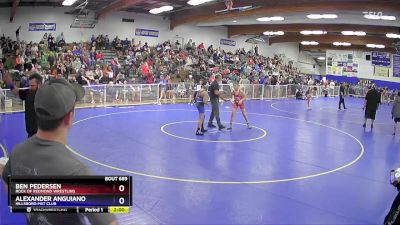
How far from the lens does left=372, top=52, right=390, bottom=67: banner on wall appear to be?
127 feet

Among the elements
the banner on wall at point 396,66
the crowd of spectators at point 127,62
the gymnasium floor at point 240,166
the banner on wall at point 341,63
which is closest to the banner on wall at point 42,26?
the crowd of spectators at point 127,62

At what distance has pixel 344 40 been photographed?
36625mm

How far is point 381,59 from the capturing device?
39438mm

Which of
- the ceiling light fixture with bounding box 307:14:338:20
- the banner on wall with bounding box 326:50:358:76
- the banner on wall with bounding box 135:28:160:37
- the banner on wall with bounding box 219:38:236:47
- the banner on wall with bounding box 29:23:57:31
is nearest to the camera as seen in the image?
the ceiling light fixture with bounding box 307:14:338:20

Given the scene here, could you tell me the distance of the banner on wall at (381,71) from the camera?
Answer: 39234mm

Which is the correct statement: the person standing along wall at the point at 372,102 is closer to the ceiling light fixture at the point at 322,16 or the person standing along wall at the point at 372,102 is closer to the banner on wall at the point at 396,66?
the ceiling light fixture at the point at 322,16

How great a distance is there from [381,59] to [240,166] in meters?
36.3

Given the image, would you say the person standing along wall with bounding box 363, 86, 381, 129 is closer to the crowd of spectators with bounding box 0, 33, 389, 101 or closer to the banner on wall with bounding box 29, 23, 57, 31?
the crowd of spectators with bounding box 0, 33, 389, 101

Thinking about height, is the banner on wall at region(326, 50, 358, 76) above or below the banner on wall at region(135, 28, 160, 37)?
below

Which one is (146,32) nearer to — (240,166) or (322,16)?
(322,16)

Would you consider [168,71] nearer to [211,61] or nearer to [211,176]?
[211,61]

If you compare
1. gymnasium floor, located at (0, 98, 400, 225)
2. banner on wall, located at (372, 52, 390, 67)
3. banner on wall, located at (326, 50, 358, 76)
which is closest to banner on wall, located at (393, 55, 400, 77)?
banner on wall, located at (372, 52, 390, 67)

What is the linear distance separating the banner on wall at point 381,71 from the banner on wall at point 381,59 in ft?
1.17

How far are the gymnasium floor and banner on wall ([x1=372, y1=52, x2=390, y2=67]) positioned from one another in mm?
26347
